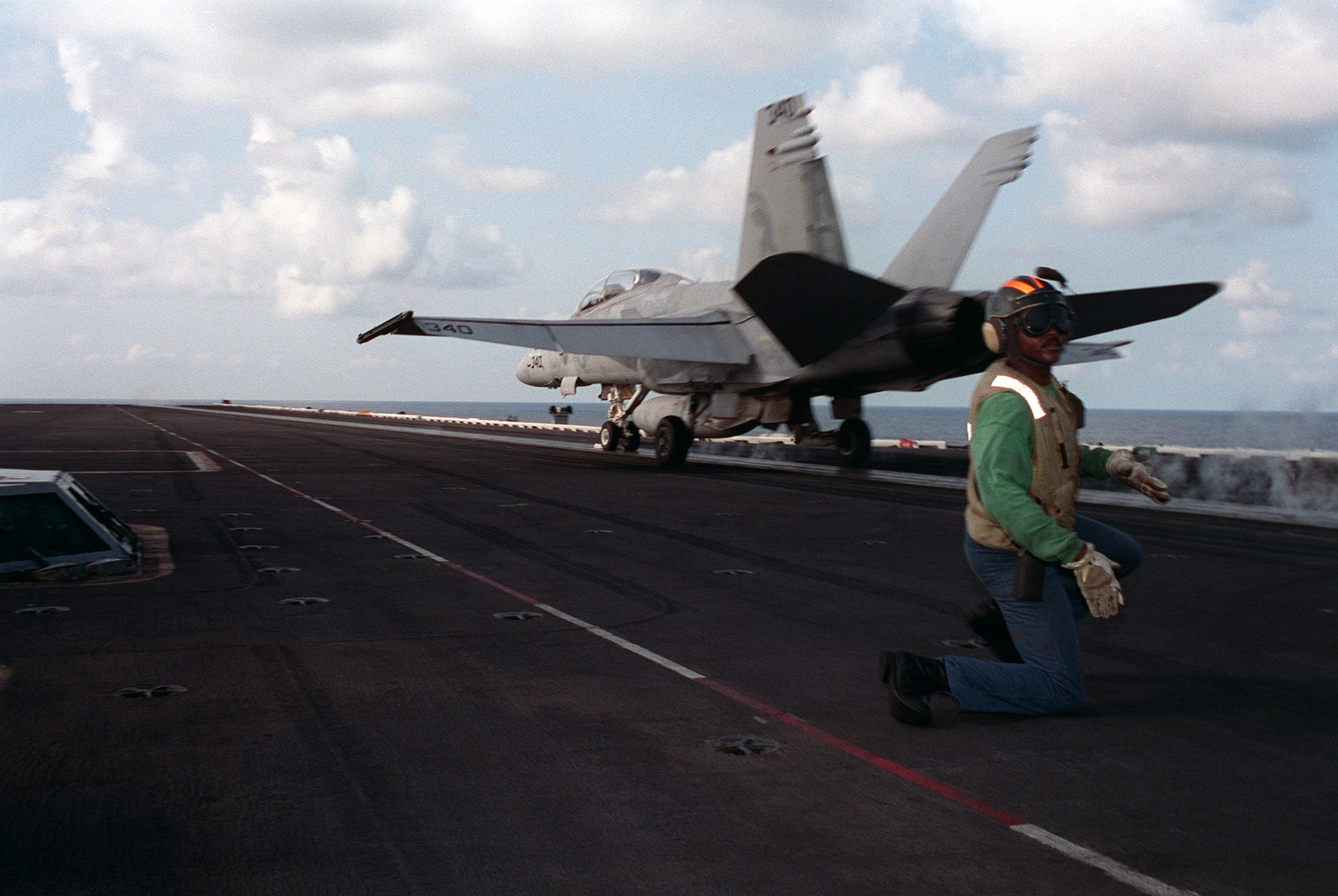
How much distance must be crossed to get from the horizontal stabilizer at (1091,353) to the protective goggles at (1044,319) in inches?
756

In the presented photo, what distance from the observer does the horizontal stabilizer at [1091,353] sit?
22.5 m

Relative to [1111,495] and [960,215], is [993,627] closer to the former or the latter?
[1111,495]

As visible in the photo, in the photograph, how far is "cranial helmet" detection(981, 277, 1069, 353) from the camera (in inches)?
179

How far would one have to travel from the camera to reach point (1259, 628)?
6719mm

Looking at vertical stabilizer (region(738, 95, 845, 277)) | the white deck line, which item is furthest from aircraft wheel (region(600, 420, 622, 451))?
vertical stabilizer (region(738, 95, 845, 277))

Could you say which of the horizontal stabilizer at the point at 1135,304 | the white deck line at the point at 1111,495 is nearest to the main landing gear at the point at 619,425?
the white deck line at the point at 1111,495

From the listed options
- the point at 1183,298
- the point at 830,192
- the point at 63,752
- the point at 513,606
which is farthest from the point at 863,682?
the point at 830,192

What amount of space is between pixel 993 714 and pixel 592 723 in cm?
190

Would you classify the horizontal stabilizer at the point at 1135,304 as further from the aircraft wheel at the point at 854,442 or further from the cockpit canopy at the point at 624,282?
the cockpit canopy at the point at 624,282

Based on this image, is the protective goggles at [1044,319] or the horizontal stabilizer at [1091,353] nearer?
the protective goggles at [1044,319]

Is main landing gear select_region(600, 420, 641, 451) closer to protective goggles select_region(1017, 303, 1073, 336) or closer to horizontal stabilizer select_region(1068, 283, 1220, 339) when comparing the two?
horizontal stabilizer select_region(1068, 283, 1220, 339)

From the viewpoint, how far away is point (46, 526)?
813cm

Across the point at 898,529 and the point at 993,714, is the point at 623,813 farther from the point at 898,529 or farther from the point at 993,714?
the point at 898,529

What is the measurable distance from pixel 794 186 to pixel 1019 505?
47.2 ft
